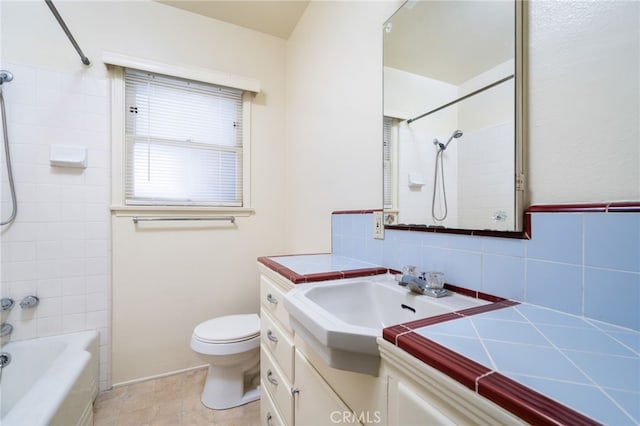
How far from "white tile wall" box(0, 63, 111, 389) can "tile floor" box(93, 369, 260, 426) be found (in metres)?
0.18

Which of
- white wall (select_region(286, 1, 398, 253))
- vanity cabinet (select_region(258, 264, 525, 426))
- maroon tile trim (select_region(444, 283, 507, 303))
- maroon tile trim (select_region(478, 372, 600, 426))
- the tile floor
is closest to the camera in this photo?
maroon tile trim (select_region(478, 372, 600, 426))

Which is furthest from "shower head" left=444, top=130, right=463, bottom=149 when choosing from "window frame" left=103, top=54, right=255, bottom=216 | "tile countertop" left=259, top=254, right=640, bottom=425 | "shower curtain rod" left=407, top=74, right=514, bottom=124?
"window frame" left=103, top=54, right=255, bottom=216

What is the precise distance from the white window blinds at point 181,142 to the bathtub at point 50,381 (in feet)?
3.01

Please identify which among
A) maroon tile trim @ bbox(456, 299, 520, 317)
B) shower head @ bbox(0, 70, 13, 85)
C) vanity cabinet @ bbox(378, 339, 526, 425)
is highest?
shower head @ bbox(0, 70, 13, 85)

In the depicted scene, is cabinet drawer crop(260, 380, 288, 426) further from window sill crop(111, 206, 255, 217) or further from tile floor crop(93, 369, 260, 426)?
window sill crop(111, 206, 255, 217)

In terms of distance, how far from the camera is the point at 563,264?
24.3 inches

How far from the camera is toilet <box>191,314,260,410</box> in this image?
1.56 metres

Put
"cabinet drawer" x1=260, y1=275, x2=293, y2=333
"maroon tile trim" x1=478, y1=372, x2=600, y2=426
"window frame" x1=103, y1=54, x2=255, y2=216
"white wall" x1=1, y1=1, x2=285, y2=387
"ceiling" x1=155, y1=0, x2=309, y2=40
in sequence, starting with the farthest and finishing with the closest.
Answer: "ceiling" x1=155, y1=0, x2=309, y2=40 → "window frame" x1=103, y1=54, x2=255, y2=216 → "white wall" x1=1, y1=1, x2=285, y2=387 → "cabinet drawer" x1=260, y1=275, x2=293, y2=333 → "maroon tile trim" x1=478, y1=372, x2=600, y2=426

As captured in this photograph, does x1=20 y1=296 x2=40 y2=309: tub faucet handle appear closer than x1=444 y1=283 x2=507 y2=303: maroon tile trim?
No

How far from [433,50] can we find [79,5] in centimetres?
Answer: 224


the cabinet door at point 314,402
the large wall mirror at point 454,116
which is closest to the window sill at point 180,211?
the large wall mirror at point 454,116

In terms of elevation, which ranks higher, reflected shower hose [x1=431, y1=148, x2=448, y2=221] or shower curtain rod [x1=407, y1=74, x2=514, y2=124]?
shower curtain rod [x1=407, y1=74, x2=514, y2=124]

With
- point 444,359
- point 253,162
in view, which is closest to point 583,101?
point 444,359

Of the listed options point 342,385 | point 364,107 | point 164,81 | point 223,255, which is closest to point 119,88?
point 164,81
